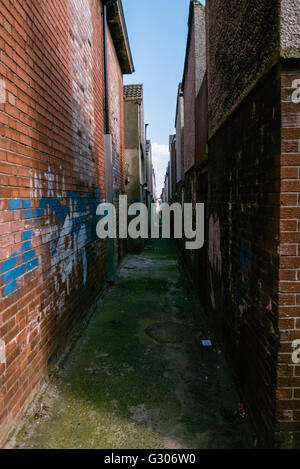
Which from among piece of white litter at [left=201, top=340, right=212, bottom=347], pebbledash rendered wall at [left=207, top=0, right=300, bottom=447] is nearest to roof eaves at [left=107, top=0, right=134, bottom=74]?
pebbledash rendered wall at [left=207, top=0, right=300, bottom=447]

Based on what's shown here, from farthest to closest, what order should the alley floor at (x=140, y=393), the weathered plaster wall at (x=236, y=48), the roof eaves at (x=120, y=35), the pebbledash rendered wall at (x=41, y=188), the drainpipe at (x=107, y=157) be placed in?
1. the roof eaves at (x=120, y=35)
2. the drainpipe at (x=107, y=157)
3. the alley floor at (x=140, y=393)
4. the pebbledash rendered wall at (x=41, y=188)
5. the weathered plaster wall at (x=236, y=48)

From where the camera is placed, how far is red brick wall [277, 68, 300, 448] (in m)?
1.93

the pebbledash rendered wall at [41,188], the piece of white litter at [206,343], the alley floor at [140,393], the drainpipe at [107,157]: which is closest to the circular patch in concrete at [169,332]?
the alley floor at [140,393]

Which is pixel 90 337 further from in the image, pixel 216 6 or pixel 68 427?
pixel 216 6

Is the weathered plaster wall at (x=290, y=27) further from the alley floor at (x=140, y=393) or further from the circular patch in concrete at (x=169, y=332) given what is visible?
the circular patch in concrete at (x=169, y=332)

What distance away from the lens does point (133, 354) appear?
13.0ft

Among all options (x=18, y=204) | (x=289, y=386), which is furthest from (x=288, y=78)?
(x=18, y=204)

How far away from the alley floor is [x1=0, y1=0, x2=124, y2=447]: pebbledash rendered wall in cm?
29

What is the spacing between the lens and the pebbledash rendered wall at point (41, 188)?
95.2 inches

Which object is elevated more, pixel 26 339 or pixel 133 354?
pixel 26 339

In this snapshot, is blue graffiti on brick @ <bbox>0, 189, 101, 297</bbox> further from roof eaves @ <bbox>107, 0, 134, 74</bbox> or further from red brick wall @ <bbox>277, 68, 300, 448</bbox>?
roof eaves @ <bbox>107, 0, 134, 74</bbox>

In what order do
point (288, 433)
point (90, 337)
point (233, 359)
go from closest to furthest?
1. point (288, 433)
2. point (233, 359)
3. point (90, 337)

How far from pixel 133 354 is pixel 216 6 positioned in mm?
4713

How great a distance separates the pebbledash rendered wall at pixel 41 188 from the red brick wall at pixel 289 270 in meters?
2.00
